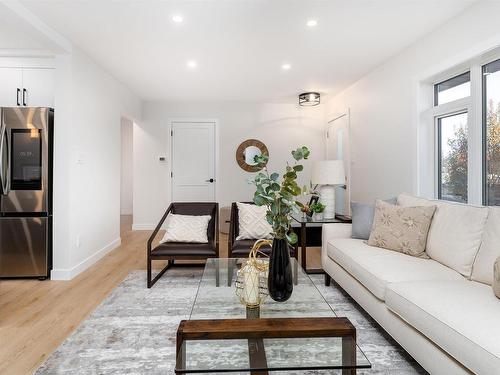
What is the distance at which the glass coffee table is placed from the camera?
1.25m

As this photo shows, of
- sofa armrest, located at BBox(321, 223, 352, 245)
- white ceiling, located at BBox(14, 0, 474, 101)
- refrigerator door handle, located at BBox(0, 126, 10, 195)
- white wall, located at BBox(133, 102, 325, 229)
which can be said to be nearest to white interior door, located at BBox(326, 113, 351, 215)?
white wall, located at BBox(133, 102, 325, 229)

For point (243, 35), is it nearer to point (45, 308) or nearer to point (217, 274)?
point (217, 274)

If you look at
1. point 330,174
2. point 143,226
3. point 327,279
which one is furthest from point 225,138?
point 327,279

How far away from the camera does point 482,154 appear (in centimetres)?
261

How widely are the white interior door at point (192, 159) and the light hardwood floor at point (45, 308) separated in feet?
7.21

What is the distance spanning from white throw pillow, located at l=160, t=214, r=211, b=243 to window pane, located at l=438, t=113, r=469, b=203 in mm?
2507

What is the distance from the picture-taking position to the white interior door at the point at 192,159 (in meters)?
6.09

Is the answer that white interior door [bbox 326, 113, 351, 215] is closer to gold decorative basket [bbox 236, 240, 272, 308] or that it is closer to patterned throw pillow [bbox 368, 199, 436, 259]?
patterned throw pillow [bbox 368, 199, 436, 259]

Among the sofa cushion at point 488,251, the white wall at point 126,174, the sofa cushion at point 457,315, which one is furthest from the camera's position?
the white wall at point 126,174

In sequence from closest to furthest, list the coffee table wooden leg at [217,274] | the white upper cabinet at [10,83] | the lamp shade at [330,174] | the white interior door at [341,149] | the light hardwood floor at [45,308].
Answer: the light hardwood floor at [45,308], the coffee table wooden leg at [217,274], the white upper cabinet at [10,83], the lamp shade at [330,174], the white interior door at [341,149]

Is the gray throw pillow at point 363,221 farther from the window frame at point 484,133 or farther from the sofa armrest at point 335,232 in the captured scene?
the window frame at point 484,133

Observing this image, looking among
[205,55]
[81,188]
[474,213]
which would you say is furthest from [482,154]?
[81,188]

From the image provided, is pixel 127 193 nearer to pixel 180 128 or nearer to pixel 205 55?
pixel 180 128

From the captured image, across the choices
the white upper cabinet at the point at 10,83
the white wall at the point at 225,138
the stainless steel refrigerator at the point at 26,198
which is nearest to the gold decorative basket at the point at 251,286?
the stainless steel refrigerator at the point at 26,198
